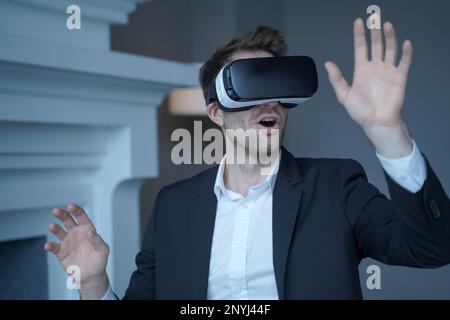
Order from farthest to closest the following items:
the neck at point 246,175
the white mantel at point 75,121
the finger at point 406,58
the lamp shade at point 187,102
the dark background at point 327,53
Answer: the lamp shade at point 187,102
the dark background at point 327,53
the white mantel at point 75,121
the neck at point 246,175
the finger at point 406,58

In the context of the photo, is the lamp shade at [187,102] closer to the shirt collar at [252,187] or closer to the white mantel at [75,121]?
the white mantel at [75,121]

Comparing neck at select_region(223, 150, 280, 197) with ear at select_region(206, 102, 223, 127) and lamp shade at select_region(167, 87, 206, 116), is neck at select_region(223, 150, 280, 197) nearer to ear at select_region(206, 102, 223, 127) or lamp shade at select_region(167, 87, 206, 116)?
ear at select_region(206, 102, 223, 127)

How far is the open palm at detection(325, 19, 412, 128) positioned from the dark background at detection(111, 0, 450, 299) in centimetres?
80

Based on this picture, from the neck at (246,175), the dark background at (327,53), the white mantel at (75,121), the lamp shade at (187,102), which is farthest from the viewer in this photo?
the lamp shade at (187,102)

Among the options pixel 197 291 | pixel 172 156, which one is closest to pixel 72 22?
pixel 172 156

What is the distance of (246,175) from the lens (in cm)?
94

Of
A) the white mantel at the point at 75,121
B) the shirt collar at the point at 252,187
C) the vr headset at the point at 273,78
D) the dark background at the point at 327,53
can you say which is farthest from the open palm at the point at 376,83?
the dark background at the point at 327,53

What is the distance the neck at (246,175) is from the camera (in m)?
0.92

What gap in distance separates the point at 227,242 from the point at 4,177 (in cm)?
56

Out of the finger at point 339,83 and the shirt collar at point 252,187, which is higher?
the finger at point 339,83

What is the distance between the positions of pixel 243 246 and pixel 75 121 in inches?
21.7

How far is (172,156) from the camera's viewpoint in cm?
165

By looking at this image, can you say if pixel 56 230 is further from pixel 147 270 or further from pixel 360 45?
pixel 360 45
